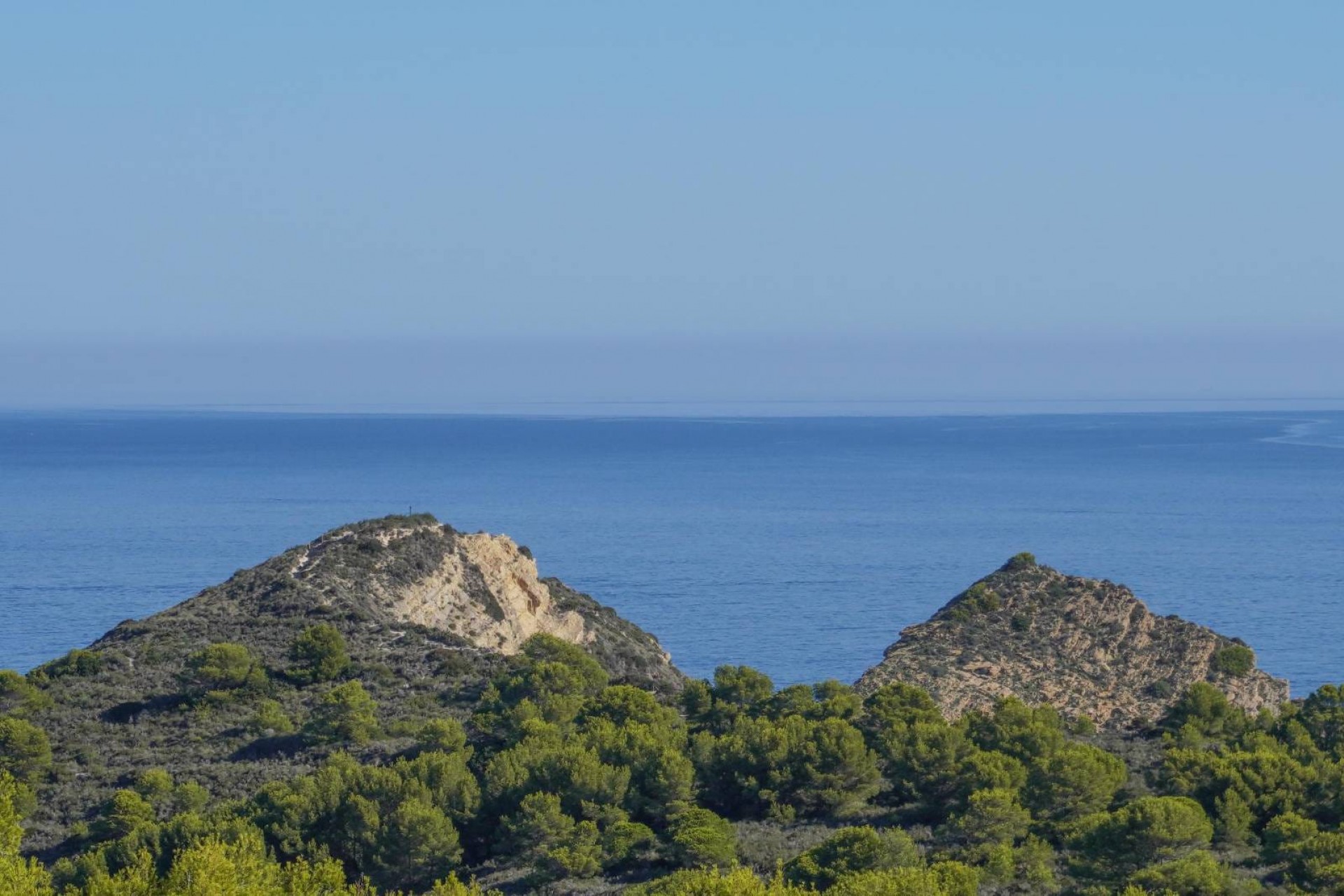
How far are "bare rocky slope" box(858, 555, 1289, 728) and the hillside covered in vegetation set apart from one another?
82 centimetres

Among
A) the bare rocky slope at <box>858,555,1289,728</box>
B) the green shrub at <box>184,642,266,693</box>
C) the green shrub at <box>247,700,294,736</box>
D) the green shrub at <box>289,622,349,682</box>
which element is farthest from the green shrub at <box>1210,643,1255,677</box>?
the green shrub at <box>184,642,266,693</box>

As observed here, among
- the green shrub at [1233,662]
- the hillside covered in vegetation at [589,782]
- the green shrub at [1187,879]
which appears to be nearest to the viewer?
the green shrub at [1187,879]

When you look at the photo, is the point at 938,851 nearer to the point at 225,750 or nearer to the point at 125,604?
the point at 225,750

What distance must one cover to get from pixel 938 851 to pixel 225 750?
2097 centimetres

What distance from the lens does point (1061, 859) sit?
108ft

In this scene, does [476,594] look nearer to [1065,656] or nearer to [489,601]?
[489,601]

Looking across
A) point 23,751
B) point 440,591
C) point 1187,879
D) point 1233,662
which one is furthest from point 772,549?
point 1187,879

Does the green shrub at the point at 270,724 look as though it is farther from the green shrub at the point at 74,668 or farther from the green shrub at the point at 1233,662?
the green shrub at the point at 1233,662

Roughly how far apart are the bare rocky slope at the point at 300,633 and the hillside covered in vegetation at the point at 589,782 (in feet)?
0.53

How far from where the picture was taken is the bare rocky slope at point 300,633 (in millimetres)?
42469

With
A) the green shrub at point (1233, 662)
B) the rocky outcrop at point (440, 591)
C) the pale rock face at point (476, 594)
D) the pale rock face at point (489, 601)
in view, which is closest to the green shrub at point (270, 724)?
the rocky outcrop at point (440, 591)

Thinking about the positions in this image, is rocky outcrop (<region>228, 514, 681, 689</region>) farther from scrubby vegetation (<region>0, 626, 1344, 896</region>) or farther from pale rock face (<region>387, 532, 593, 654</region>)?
scrubby vegetation (<region>0, 626, 1344, 896</region>)

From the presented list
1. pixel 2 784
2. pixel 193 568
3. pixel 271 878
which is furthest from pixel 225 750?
pixel 193 568

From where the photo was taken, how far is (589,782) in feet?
118
